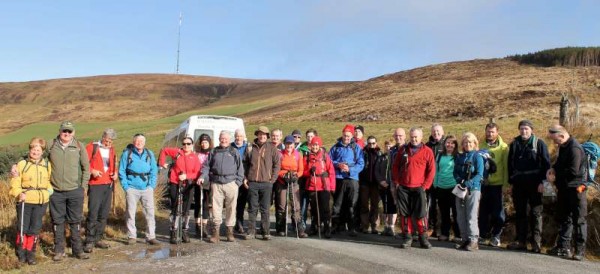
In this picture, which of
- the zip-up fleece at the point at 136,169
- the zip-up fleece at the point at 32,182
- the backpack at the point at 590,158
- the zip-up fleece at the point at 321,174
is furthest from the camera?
the zip-up fleece at the point at 321,174

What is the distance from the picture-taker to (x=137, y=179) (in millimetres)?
9031

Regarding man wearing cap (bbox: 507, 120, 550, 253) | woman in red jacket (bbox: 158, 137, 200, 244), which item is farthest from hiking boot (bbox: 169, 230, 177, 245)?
man wearing cap (bbox: 507, 120, 550, 253)

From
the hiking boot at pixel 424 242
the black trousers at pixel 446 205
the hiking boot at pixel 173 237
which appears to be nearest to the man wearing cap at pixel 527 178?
the black trousers at pixel 446 205

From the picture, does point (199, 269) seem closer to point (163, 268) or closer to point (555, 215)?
point (163, 268)

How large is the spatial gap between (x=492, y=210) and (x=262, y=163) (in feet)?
Result: 12.9

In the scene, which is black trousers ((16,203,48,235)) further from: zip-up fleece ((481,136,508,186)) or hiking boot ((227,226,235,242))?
zip-up fleece ((481,136,508,186))

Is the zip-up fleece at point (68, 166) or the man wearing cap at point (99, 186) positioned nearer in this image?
the zip-up fleece at point (68, 166)

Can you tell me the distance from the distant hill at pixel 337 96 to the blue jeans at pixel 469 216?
15.6 metres

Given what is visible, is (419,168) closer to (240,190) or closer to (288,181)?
(288,181)

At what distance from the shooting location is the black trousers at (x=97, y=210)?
8.62 m

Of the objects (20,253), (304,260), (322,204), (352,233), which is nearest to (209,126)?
(322,204)

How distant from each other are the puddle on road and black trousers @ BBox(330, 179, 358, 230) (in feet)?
9.98

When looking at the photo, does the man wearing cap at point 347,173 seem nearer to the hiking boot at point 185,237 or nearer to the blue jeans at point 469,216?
the blue jeans at point 469,216

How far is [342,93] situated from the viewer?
215 feet
